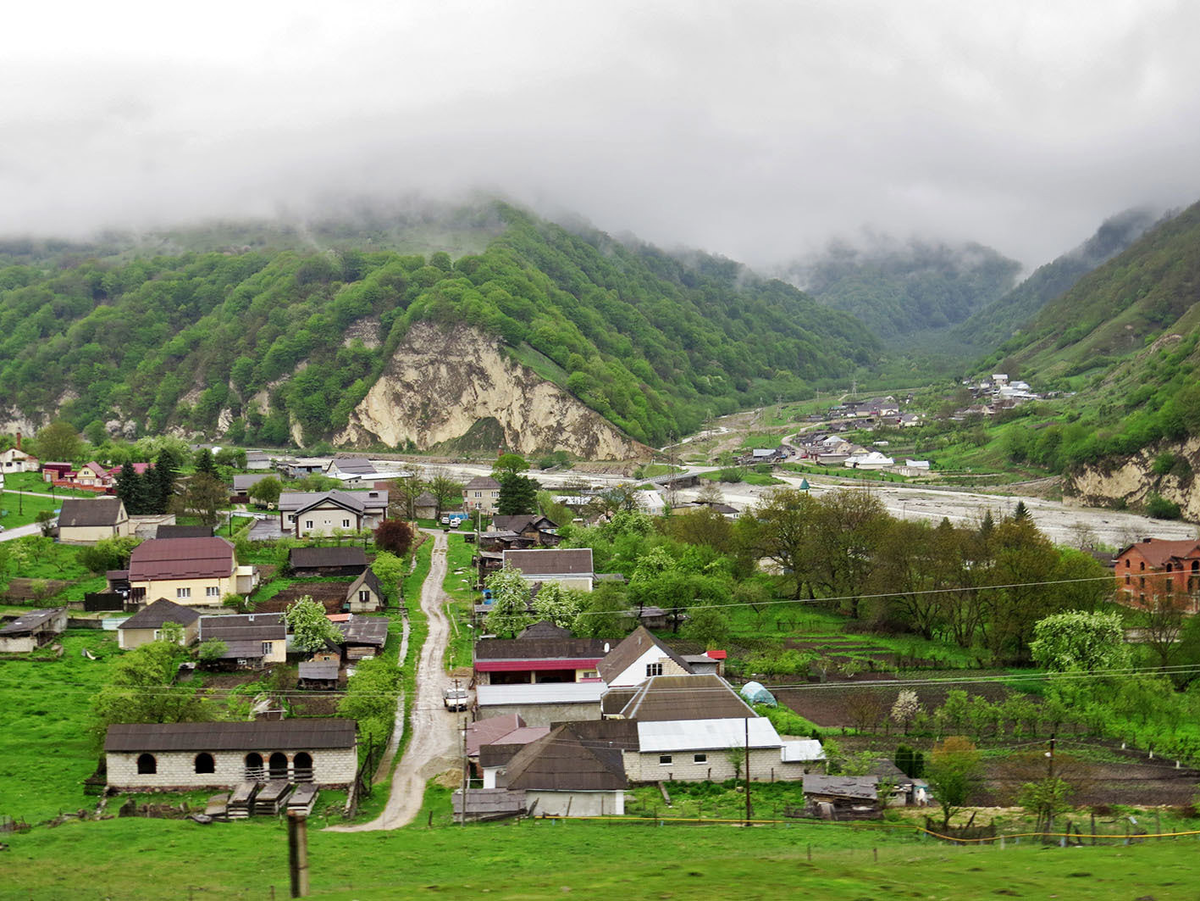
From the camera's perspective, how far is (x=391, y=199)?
6944 inches

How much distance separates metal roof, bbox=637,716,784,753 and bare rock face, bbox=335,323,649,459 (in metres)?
88.5

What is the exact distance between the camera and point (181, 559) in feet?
139

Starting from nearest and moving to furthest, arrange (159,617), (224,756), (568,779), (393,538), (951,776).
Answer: (951,776) < (568,779) < (224,756) < (159,617) < (393,538)

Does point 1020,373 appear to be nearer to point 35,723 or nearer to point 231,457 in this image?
point 231,457

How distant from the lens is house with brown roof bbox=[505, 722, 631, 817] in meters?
23.0

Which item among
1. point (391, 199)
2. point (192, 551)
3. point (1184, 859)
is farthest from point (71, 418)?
point (1184, 859)

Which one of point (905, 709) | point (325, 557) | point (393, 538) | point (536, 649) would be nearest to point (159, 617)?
point (536, 649)

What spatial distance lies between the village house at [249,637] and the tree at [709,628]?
1446 centimetres

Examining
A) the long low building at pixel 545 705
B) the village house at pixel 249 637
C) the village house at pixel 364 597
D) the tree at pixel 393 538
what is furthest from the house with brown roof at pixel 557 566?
the long low building at pixel 545 705

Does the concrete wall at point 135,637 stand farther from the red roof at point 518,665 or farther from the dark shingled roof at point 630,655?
the dark shingled roof at point 630,655

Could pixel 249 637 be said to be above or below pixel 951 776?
above

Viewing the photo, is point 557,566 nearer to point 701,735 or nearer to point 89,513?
point 701,735

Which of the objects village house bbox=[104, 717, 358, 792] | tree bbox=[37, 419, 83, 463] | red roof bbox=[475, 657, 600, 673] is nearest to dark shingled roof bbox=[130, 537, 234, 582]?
red roof bbox=[475, 657, 600, 673]

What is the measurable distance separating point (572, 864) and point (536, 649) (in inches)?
712
